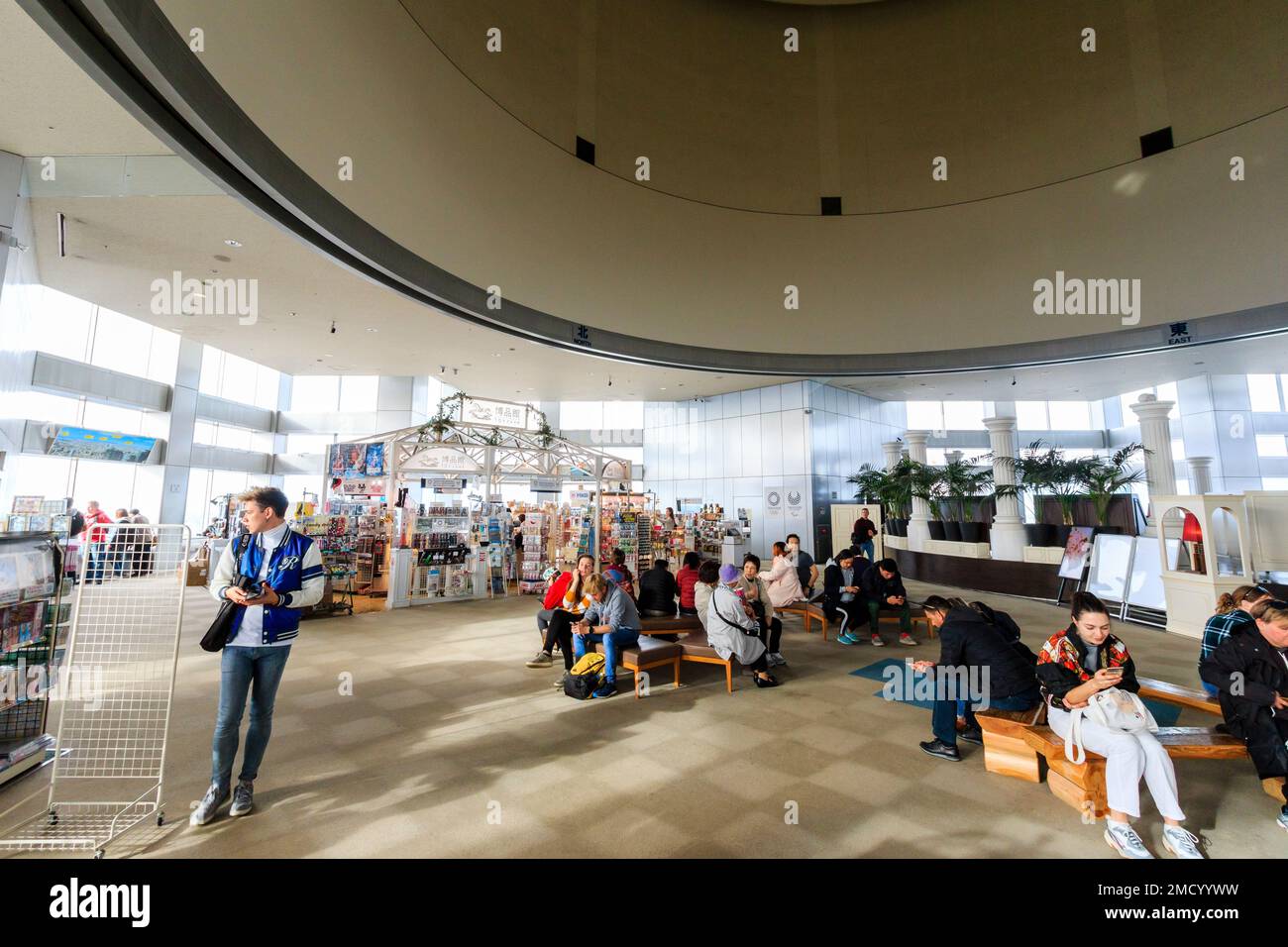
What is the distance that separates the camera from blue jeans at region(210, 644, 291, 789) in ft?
8.93

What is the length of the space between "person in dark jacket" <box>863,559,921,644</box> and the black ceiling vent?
32.1 ft

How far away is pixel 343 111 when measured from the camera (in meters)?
6.52

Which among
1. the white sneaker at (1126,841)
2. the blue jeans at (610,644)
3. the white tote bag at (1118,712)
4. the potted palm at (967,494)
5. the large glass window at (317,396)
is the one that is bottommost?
the white sneaker at (1126,841)

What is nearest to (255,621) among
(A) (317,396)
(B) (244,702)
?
(B) (244,702)

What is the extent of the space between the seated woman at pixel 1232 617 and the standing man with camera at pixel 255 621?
535 centimetres

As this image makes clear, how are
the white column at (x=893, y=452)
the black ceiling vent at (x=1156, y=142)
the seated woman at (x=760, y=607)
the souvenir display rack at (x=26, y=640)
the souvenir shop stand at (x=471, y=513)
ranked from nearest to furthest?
the souvenir display rack at (x=26, y=640) < the seated woman at (x=760, y=607) < the black ceiling vent at (x=1156, y=142) < the souvenir shop stand at (x=471, y=513) < the white column at (x=893, y=452)

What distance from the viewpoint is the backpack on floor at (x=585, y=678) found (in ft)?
15.0

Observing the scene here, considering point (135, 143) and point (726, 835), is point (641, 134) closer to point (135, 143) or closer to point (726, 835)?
point (135, 143)

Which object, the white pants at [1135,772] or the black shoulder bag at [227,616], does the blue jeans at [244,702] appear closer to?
the black shoulder bag at [227,616]

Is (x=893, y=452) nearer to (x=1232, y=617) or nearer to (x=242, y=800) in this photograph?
(x=1232, y=617)

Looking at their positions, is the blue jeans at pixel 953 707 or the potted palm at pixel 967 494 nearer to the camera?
the blue jeans at pixel 953 707

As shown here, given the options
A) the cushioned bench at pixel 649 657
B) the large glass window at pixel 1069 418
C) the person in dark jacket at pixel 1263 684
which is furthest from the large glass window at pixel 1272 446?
the cushioned bench at pixel 649 657
